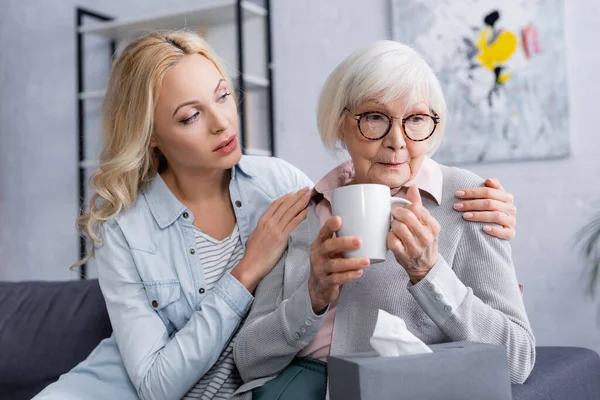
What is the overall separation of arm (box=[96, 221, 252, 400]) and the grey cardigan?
0.22ft

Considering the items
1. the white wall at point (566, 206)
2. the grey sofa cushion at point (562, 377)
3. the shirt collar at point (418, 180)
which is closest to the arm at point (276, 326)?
the shirt collar at point (418, 180)

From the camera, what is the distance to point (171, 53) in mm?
1463

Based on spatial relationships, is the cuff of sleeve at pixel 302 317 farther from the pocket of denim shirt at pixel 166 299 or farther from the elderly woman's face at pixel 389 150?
the pocket of denim shirt at pixel 166 299

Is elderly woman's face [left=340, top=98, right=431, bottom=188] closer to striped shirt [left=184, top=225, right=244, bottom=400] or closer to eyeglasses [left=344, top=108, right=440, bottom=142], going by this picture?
eyeglasses [left=344, top=108, right=440, bottom=142]

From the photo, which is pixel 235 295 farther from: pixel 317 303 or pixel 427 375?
pixel 427 375

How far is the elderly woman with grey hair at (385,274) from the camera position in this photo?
3.34 feet

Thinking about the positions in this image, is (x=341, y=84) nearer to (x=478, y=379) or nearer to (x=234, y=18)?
(x=478, y=379)

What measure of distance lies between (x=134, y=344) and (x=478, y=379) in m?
0.73

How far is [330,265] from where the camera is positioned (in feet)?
3.30

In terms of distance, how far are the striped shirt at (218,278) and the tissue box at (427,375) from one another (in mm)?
498

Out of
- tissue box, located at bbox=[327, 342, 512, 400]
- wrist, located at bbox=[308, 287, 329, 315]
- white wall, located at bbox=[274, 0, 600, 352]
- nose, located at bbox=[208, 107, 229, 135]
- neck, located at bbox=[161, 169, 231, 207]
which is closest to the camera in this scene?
tissue box, located at bbox=[327, 342, 512, 400]

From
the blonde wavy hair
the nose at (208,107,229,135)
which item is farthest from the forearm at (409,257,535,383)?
the blonde wavy hair

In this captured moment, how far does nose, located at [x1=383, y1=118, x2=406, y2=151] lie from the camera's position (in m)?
1.15

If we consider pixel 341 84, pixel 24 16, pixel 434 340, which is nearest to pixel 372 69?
pixel 341 84
